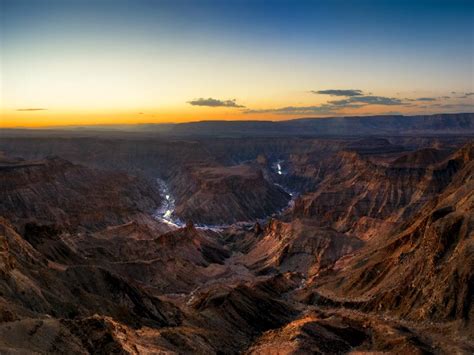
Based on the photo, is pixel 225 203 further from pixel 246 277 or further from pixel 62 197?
pixel 246 277

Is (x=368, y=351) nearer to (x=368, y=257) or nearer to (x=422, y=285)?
(x=422, y=285)

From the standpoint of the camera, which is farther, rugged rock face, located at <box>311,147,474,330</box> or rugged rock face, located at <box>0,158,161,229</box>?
rugged rock face, located at <box>0,158,161,229</box>

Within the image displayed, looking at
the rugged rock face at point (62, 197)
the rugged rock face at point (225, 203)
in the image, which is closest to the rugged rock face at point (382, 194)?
the rugged rock face at point (225, 203)

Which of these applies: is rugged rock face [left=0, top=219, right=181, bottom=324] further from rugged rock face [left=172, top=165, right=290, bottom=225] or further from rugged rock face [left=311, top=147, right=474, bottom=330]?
rugged rock face [left=172, top=165, right=290, bottom=225]

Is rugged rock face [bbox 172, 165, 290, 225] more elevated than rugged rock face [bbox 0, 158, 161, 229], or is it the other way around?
rugged rock face [bbox 0, 158, 161, 229]

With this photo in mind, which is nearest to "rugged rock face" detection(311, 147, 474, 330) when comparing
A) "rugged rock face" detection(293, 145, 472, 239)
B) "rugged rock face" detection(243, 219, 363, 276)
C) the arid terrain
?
the arid terrain

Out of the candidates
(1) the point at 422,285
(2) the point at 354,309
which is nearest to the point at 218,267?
(2) the point at 354,309
